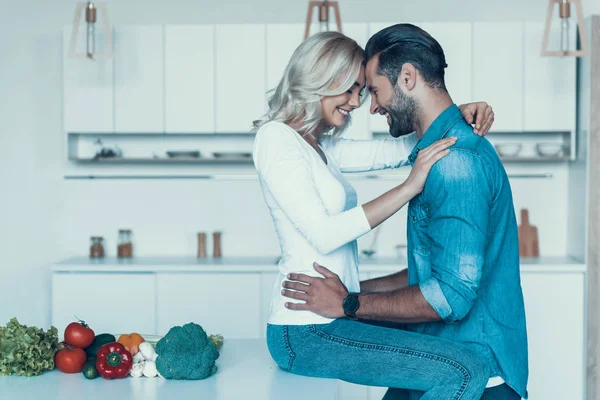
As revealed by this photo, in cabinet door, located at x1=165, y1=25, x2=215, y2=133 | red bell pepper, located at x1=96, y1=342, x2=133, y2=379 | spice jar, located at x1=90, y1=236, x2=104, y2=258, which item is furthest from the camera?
spice jar, located at x1=90, y1=236, x2=104, y2=258

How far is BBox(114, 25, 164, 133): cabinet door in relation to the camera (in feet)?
16.1

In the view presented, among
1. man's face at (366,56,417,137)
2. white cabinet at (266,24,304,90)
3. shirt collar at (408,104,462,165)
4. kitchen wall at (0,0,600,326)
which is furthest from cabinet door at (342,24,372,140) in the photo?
shirt collar at (408,104,462,165)

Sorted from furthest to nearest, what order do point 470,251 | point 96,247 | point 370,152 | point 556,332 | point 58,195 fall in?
point 58,195 → point 96,247 → point 556,332 → point 370,152 → point 470,251

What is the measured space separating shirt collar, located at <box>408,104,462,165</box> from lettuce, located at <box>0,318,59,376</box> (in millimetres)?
1309

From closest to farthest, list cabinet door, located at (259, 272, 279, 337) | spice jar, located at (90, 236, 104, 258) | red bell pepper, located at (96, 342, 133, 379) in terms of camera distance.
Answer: red bell pepper, located at (96, 342, 133, 379) → cabinet door, located at (259, 272, 279, 337) → spice jar, located at (90, 236, 104, 258)

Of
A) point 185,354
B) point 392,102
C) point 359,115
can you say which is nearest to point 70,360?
point 185,354

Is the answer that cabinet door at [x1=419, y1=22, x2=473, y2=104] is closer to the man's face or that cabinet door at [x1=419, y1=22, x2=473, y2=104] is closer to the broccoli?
the man's face

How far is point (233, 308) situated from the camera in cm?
473

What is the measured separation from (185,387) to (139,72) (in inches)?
125

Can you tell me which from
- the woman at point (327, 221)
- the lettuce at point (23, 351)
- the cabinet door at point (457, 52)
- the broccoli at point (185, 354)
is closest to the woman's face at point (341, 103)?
the woman at point (327, 221)

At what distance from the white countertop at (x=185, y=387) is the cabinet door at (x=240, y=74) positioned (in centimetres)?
278

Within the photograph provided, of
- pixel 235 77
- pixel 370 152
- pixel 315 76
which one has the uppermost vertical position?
pixel 235 77

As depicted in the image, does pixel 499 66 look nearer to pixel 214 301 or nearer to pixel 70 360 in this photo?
pixel 214 301

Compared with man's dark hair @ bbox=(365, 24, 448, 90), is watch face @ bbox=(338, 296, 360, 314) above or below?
below
